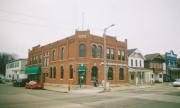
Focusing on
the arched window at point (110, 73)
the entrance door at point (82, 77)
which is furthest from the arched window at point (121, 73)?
the entrance door at point (82, 77)

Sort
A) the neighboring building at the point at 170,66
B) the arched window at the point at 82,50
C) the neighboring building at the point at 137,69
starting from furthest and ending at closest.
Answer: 1. the neighboring building at the point at 170,66
2. the neighboring building at the point at 137,69
3. the arched window at the point at 82,50

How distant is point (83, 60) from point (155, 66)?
2985cm

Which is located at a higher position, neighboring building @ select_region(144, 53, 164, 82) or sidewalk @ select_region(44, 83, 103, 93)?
neighboring building @ select_region(144, 53, 164, 82)

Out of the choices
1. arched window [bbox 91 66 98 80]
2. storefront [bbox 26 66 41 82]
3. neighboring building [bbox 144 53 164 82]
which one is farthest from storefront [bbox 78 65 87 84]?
neighboring building [bbox 144 53 164 82]

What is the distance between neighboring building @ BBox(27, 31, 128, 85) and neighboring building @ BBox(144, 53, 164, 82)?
1666 centimetres

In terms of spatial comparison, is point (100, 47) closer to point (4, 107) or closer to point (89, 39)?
point (89, 39)

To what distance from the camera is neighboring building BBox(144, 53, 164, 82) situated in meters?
55.1

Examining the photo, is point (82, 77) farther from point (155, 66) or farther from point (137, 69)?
point (155, 66)

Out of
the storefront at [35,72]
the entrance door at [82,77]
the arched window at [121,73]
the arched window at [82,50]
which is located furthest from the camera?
the storefront at [35,72]

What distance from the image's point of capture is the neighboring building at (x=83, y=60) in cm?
3438

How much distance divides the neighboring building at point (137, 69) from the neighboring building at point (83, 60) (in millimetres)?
6022

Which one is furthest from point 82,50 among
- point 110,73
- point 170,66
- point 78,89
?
point 170,66

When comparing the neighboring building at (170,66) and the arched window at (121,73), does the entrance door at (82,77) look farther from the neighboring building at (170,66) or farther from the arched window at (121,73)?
the neighboring building at (170,66)

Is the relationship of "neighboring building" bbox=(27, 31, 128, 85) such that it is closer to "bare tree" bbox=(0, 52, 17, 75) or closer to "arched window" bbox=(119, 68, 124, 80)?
"arched window" bbox=(119, 68, 124, 80)
